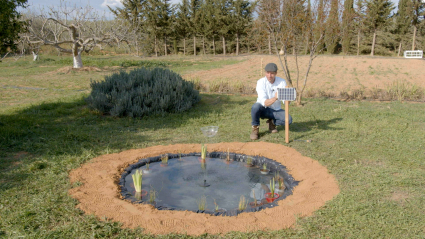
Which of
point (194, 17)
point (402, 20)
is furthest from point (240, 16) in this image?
point (402, 20)

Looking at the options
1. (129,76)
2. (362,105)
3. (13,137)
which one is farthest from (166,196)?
(362,105)

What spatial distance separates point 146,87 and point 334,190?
18.9 ft

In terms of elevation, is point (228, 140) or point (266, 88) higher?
point (266, 88)

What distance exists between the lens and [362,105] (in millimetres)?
9320

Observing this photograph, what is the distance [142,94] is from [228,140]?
10.2 feet

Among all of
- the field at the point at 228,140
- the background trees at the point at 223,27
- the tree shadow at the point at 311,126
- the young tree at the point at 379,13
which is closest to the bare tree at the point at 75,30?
the background trees at the point at 223,27

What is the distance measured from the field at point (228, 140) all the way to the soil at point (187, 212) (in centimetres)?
11

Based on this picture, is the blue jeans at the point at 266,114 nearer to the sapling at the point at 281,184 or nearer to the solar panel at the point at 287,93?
the solar panel at the point at 287,93

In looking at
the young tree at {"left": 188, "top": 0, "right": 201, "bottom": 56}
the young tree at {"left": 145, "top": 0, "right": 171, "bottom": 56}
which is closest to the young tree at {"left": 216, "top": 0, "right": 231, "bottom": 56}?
the young tree at {"left": 188, "top": 0, "right": 201, "bottom": 56}

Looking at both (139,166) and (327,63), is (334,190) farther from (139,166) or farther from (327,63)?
(327,63)

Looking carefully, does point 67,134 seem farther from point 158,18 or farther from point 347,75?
point 158,18

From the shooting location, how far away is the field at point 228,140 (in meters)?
3.06

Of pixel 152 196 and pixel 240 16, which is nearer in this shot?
pixel 152 196

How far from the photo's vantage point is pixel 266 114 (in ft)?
20.9
